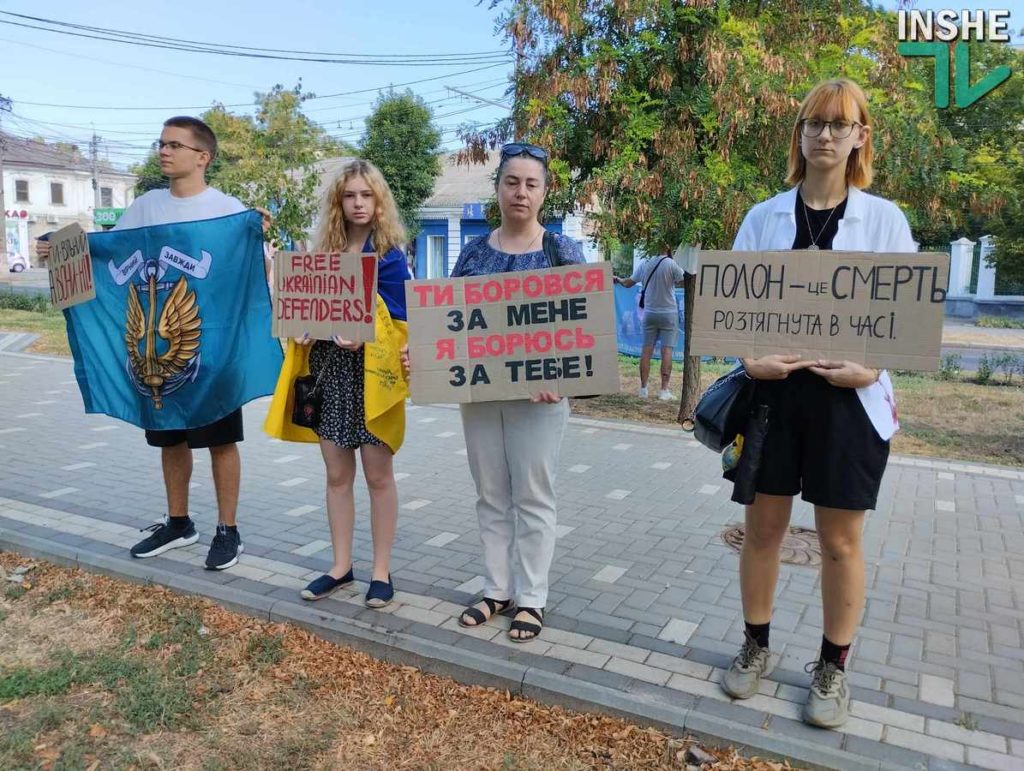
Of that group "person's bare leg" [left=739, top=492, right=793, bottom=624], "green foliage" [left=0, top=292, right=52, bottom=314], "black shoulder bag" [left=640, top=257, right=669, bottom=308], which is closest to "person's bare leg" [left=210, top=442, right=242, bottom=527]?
"person's bare leg" [left=739, top=492, right=793, bottom=624]

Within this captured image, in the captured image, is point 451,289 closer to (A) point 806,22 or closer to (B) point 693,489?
(B) point 693,489

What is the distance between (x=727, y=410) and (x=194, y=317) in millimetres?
2792

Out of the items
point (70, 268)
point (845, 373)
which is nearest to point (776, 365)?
point (845, 373)

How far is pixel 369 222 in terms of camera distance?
378 cm

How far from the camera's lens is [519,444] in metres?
3.52

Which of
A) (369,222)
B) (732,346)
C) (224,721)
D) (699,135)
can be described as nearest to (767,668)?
Result: (732,346)

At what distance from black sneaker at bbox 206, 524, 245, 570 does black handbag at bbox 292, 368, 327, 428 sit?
100cm

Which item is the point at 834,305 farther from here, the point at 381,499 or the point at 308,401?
the point at 308,401

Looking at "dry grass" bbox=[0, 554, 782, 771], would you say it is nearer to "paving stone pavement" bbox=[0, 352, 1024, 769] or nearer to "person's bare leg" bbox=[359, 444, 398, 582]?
"paving stone pavement" bbox=[0, 352, 1024, 769]

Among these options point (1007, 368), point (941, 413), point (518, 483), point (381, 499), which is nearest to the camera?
point (518, 483)

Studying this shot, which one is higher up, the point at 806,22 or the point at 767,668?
the point at 806,22

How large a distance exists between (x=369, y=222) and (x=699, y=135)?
5040 mm

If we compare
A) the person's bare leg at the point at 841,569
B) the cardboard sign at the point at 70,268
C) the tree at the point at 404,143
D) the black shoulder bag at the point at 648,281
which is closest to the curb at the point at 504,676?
the person's bare leg at the point at 841,569

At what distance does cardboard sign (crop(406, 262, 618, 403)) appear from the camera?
11.0 feet
